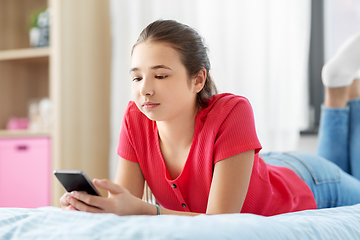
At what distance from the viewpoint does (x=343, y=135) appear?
1652mm

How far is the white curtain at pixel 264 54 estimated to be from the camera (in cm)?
212

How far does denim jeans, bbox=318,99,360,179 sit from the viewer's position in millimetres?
1648

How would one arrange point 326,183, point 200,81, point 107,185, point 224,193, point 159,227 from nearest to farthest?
point 159,227
point 107,185
point 224,193
point 200,81
point 326,183

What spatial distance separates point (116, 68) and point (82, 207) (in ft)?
5.83

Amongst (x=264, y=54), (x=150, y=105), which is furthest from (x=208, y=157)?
(x=264, y=54)

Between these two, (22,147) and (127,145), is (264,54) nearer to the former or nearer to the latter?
(127,145)

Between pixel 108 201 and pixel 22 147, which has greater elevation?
pixel 108 201

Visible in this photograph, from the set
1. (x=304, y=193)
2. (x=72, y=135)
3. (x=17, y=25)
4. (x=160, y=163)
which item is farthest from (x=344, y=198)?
(x=17, y=25)

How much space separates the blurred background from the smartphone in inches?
58.5

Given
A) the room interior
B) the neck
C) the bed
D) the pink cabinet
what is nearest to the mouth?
the neck

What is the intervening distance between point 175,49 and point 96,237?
0.54m

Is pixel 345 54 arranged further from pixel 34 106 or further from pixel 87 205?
pixel 34 106

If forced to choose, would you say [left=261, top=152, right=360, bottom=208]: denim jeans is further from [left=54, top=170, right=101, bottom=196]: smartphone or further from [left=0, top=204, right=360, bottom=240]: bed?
[left=54, top=170, right=101, bottom=196]: smartphone

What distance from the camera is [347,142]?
1687mm
